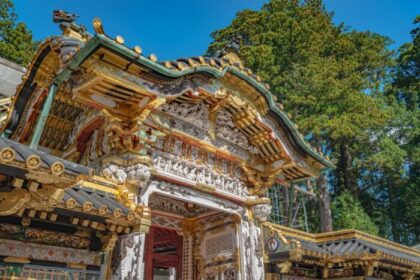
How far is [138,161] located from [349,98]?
16.6m

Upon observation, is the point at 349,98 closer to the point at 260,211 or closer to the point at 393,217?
the point at 393,217

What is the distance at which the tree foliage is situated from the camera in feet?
73.3

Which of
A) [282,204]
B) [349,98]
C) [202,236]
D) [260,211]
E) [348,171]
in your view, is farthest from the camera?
[348,171]

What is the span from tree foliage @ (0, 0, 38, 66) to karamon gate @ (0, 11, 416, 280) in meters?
15.7

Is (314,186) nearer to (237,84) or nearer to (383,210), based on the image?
(383,210)

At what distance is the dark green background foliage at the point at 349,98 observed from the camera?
2109 cm

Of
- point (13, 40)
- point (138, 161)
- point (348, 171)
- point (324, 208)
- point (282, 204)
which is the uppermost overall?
point (13, 40)

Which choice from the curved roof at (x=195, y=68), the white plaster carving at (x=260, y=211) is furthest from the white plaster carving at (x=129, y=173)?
the white plaster carving at (x=260, y=211)

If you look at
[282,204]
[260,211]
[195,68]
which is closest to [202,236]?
[260,211]

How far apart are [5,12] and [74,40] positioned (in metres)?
22.9

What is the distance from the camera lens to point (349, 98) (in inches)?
818

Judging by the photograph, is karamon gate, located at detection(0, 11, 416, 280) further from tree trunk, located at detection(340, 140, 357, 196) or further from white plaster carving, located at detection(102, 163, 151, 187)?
tree trunk, located at detection(340, 140, 357, 196)

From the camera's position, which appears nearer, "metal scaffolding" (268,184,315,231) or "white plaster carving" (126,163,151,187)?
"white plaster carving" (126,163,151,187)

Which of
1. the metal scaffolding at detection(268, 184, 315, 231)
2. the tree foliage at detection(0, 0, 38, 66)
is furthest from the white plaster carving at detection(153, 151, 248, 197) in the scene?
the tree foliage at detection(0, 0, 38, 66)
